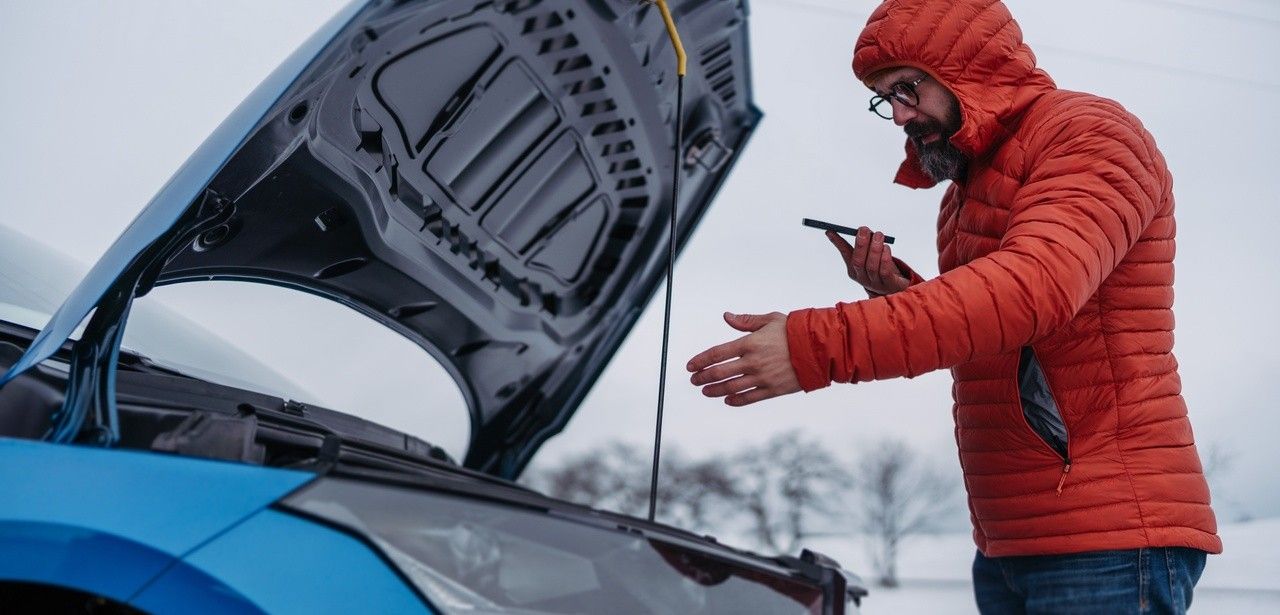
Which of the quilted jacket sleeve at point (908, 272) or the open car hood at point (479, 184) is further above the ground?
the open car hood at point (479, 184)

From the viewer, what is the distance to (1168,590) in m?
1.17

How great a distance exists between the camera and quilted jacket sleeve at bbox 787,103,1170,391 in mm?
1054

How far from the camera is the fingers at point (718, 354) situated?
1.11 m

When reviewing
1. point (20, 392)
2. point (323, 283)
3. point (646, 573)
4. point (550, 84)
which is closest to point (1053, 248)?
point (646, 573)

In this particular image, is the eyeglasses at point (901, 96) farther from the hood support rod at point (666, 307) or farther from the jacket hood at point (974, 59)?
the hood support rod at point (666, 307)

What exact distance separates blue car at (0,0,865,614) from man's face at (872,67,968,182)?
0.34 meters

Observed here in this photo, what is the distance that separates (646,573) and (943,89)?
0.84 metres

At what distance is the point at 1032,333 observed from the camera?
1074 millimetres

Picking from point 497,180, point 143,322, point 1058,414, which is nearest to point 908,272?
point 1058,414

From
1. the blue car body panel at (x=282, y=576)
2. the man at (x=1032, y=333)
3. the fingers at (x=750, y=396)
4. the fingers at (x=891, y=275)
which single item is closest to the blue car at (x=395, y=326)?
the blue car body panel at (x=282, y=576)

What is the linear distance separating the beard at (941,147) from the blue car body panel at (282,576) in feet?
3.25

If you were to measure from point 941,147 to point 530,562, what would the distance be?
0.89 meters

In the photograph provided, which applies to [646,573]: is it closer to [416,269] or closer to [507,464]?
[416,269]

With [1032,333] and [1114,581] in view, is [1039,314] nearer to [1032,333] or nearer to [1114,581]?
[1032,333]
